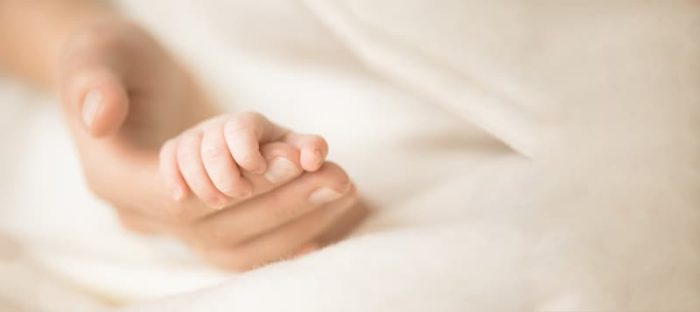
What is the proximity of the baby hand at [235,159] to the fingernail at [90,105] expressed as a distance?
83 millimetres

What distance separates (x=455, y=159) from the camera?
0.61 meters

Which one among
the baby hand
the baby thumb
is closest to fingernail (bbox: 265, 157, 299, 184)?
the baby hand

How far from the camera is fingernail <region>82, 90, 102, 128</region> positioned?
595 millimetres

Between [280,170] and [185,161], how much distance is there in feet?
0.19

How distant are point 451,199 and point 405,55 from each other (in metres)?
0.10

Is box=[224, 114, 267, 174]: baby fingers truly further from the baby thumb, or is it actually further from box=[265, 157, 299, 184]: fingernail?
the baby thumb

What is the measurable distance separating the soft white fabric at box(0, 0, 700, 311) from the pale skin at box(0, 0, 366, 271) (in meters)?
0.03

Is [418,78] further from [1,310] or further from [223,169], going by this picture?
[1,310]

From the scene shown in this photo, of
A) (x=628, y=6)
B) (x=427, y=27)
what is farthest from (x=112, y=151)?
(x=628, y=6)

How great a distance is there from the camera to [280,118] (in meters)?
0.69

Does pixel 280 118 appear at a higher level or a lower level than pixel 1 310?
higher

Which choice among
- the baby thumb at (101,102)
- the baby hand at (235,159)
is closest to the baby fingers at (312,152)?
the baby hand at (235,159)

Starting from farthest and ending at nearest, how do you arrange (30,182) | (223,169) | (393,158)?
(30,182)
(393,158)
(223,169)

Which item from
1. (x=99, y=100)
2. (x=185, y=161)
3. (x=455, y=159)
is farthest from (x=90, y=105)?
(x=455, y=159)
